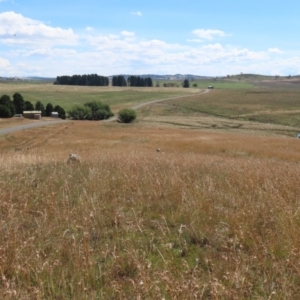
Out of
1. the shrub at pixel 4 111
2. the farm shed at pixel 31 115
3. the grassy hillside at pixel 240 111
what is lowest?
the grassy hillside at pixel 240 111

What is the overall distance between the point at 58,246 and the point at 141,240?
1059 millimetres

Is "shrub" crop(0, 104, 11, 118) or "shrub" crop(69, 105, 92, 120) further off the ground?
"shrub" crop(0, 104, 11, 118)

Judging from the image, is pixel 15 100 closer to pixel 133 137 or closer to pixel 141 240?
pixel 133 137

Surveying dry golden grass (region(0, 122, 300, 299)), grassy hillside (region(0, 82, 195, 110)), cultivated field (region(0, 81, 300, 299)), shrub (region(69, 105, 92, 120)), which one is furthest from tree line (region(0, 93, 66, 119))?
dry golden grass (region(0, 122, 300, 299))

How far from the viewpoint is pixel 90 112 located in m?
93.1


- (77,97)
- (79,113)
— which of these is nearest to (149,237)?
(79,113)

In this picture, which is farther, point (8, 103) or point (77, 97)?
point (77, 97)

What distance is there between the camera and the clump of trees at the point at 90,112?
297ft

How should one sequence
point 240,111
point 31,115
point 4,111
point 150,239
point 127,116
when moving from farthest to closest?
point 240,111 → point 127,116 → point 31,115 → point 4,111 → point 150,239

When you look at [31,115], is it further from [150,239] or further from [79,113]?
[150,239]

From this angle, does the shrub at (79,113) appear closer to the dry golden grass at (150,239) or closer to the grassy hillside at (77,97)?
the grassy hillside at (77,97)

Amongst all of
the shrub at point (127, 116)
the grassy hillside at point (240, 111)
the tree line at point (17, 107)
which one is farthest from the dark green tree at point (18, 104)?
the grassy hillside at point (240, 111)

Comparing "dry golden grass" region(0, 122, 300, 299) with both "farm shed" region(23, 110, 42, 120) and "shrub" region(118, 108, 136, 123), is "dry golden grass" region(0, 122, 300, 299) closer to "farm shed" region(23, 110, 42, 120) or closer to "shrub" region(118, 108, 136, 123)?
"farm shed" region(23, 110, 42, 120)

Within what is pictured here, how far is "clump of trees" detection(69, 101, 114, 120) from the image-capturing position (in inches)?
3561
